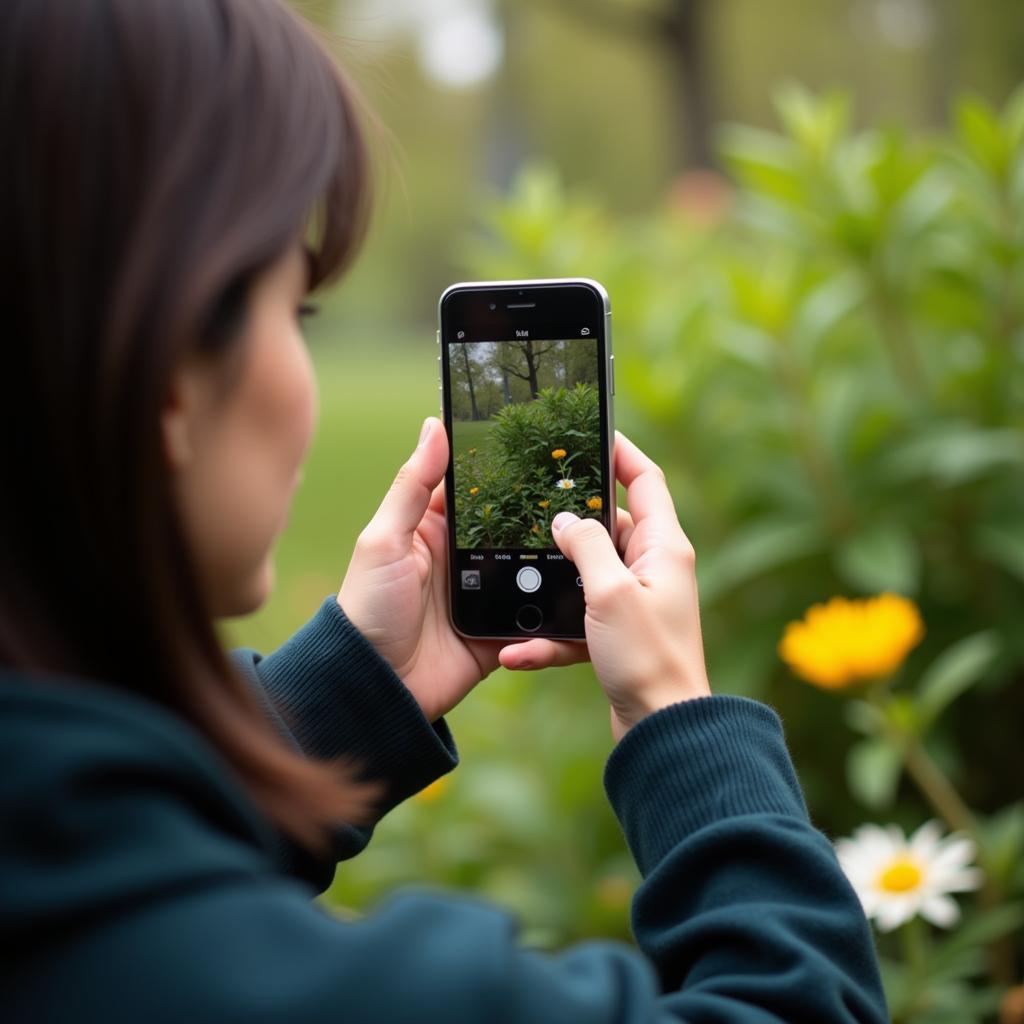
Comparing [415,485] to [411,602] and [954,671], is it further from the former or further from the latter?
[954,671]

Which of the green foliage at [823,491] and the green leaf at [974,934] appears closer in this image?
the green leaf at [974,934]

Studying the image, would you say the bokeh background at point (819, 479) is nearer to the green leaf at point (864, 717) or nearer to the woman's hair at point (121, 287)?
the green leaf at point (864, 717)

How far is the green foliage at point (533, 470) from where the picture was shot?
1097 millimetres

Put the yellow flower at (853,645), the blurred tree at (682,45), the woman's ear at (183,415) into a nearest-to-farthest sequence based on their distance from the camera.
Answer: the woman's ear at (183,415) → the yellow flower at (853,645) → the blurred tree at (682,45)

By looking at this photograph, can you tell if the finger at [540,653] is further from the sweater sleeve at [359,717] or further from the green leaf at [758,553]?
the green leaf at [758,553]

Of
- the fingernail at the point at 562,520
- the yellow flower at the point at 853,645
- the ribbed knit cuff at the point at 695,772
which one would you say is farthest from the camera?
the yellow flower at the point at 853,645

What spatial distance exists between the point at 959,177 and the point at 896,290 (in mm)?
208

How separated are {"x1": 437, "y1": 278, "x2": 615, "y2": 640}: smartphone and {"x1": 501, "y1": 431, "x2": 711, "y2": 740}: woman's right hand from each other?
0.06 m

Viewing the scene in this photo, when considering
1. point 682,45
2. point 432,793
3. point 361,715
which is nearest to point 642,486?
point 361,715

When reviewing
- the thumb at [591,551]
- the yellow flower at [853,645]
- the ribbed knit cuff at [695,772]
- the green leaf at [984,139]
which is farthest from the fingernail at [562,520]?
the green leaf at [984,139]

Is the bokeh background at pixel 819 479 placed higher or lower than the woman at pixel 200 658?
lower

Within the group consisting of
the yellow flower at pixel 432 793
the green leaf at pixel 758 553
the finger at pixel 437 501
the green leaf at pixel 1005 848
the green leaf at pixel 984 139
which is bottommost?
the yellow flower at pixel 432 793

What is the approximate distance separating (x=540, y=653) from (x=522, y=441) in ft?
0.58

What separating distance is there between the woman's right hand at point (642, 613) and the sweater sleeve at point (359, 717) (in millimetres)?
167
